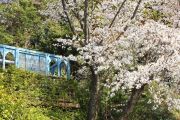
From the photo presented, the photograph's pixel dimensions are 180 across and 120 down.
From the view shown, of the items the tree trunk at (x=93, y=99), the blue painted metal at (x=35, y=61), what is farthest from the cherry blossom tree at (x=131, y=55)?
the blue painted metal at (x=35, y=61)

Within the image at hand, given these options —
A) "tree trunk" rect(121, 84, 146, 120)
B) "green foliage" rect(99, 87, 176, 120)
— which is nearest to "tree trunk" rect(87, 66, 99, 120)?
"tree trunk" rect(121, 84, 146, 120)

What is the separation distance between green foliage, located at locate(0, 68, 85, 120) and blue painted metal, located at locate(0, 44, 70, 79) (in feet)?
3.16

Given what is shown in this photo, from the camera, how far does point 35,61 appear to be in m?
18.5

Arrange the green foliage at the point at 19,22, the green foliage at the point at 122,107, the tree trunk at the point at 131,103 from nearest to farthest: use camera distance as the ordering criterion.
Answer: the tree trunk at the point at 131,103, the green foliage at the point at 122,107, the green foliage at the point at 19,22

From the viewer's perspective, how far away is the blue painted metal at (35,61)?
17.4 meters

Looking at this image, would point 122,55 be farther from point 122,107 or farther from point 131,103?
point 122,107

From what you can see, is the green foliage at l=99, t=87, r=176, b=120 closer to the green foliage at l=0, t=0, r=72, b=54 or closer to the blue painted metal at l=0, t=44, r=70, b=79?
the blue painted metal at l=0, t=44, r=70, b=79

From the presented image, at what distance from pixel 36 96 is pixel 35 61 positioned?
2.32m

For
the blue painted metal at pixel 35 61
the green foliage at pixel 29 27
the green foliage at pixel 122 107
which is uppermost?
the green foliage at pixel 29 27

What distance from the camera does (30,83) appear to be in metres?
16.7

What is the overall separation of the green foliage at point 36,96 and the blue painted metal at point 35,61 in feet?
3.16

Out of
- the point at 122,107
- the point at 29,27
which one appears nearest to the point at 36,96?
the point at 122,107

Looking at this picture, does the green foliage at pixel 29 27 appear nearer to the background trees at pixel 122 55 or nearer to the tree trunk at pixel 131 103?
the background trees at pixel 122 55

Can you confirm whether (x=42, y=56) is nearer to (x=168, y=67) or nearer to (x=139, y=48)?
(x=139, y=48)
